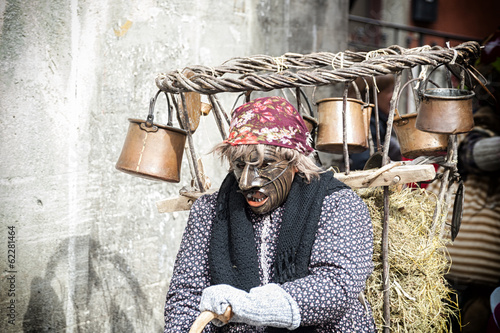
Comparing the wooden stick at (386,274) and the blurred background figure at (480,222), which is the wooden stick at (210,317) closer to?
the wooden stick at (386,274)

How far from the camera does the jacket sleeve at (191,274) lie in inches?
90.0

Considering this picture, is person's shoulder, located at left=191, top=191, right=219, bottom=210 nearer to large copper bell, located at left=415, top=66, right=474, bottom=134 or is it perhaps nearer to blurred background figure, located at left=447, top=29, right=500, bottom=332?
large copper bell, located at left=415, top=66, right=474, bottom=134

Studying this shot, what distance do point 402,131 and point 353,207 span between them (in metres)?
0.97

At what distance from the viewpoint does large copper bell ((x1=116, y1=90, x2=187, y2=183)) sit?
104 inches

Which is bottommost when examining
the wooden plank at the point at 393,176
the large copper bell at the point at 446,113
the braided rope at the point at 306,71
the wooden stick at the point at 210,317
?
the wooden stick at the point at 210,317

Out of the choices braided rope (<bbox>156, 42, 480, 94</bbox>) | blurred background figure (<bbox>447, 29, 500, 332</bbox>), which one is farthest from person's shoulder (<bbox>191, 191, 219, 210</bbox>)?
blurred background figure (<bbox>447, 29, 500, 332</bbox>)

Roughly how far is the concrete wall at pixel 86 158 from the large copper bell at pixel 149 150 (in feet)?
2.96

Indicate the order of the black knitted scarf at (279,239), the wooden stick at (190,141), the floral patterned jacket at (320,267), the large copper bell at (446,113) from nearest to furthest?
the floral patterned jacket at (320,267) < the black knitted scarf at (279,239) < the large copper bell at (446,113) < the wooden stick at (190,141)

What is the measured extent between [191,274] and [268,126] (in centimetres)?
73

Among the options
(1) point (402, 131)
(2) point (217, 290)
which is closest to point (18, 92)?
(2) point (217, 290)

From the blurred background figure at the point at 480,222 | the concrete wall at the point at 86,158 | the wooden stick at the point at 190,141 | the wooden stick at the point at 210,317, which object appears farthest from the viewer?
the blurred background figure at the point at 480,222

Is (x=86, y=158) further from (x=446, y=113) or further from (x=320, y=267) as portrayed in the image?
(x=446, y=113)

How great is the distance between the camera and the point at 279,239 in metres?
2.21

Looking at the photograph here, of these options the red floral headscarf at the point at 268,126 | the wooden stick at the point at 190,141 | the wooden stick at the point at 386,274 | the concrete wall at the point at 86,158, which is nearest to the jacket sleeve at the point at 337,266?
the wooden stick at the point at 386,274
